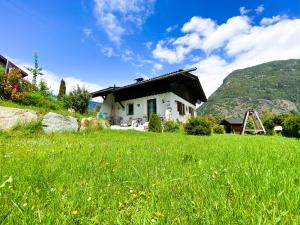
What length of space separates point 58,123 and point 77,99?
13281 millimetres

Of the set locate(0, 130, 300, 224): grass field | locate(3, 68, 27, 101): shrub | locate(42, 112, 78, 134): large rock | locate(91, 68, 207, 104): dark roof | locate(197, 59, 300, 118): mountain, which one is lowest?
locate(0, 130, 300, 224): grass field

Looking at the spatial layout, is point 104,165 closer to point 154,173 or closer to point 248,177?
point 154,173

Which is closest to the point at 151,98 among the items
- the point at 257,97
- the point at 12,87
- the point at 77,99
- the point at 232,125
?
the point at 77,99

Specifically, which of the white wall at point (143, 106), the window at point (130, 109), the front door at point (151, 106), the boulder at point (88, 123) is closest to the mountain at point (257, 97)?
the white wall at point (143, 106)

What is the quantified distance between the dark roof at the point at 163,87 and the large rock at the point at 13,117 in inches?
598

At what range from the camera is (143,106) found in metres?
28.5

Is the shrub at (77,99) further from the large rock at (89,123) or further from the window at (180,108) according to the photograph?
the large rock at (89,123)

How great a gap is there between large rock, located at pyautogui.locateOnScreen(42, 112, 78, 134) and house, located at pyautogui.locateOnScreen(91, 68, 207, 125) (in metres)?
13.2

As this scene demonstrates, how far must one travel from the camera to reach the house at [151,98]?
26.1 meters

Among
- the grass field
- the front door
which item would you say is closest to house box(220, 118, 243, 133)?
the front door

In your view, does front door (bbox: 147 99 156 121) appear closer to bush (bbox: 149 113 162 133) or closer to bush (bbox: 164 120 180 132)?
bush (bbox: 164 120 180 132)

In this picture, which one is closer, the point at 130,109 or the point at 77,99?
the point at 77,99

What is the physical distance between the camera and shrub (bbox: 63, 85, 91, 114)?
24.5 m

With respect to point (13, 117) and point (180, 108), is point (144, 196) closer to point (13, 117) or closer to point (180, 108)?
point (13, 117)
